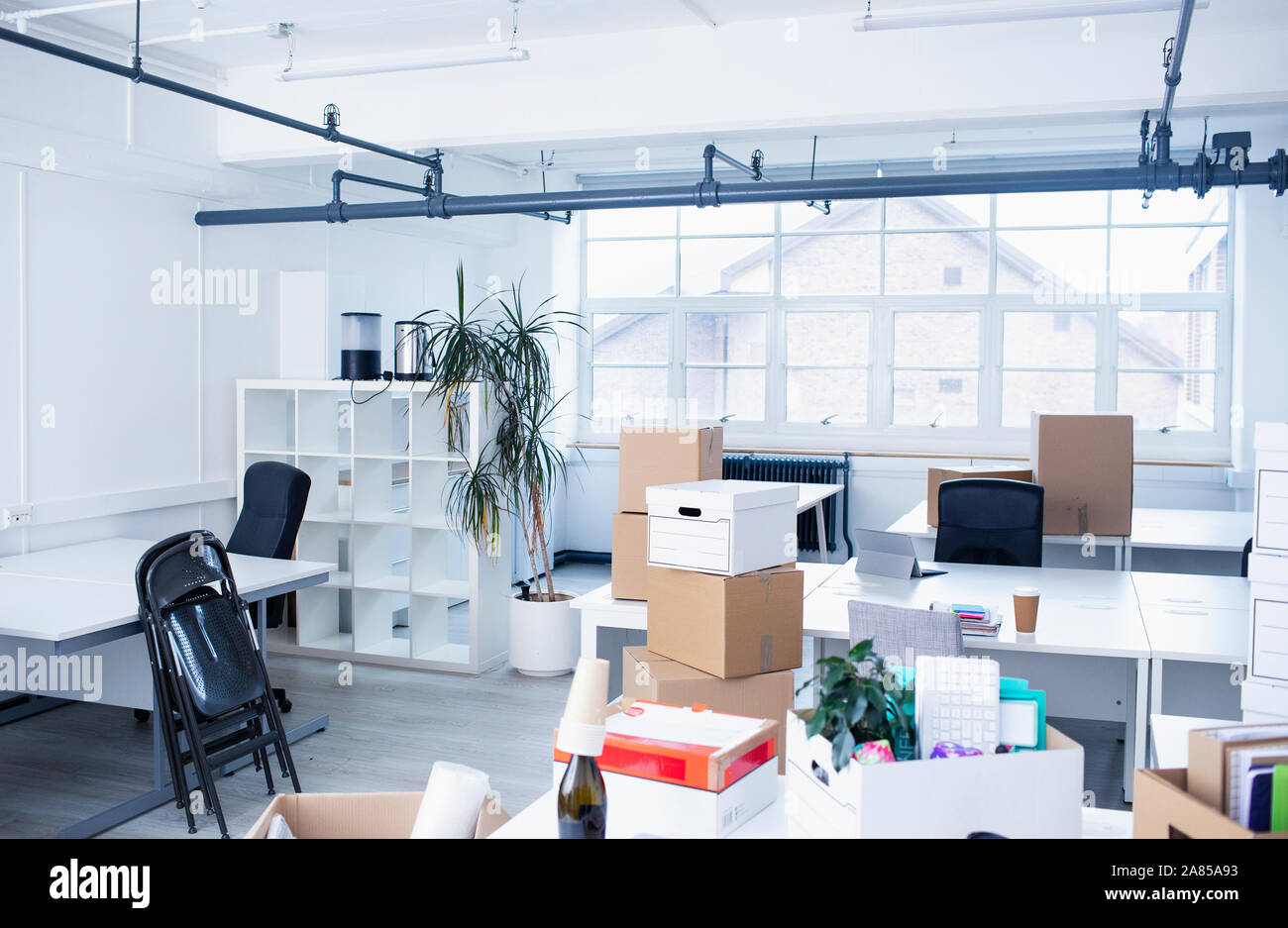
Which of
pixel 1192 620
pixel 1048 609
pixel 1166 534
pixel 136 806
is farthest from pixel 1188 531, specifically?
pixel 136 806

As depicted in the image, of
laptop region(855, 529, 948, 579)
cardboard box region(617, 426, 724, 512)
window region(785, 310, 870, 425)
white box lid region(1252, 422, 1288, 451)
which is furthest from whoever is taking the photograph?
window region(785, 310, 870, 425)

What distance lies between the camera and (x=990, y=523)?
469 centimetres

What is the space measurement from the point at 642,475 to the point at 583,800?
2336 mm

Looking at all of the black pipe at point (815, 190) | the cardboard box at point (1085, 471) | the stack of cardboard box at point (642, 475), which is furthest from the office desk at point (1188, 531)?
the stack of cardboard box at point (642, 475)

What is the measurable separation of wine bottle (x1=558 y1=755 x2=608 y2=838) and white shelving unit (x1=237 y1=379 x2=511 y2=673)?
406 cm

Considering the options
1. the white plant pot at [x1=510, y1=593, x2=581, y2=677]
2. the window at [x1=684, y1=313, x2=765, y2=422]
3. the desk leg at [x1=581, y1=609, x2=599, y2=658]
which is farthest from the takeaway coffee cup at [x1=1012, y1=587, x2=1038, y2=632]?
the window at [x1=684, y1=313, x2=765, y2=422]

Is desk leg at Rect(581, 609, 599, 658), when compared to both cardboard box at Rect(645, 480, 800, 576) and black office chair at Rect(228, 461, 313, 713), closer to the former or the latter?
cardboard box at Rect(645, 480, 800, 576)

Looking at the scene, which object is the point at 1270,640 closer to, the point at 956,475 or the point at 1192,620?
the point at 1192,620

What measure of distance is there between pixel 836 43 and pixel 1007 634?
2.60 m

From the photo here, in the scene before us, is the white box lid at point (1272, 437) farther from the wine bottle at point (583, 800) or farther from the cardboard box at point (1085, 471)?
the cardboard box at point (1085, 471)

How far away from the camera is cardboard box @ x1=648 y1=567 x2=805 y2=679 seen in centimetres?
326

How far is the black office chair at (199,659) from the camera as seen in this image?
144 inches

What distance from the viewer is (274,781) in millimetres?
4199

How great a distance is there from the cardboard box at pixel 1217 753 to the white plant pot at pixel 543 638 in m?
4.41
